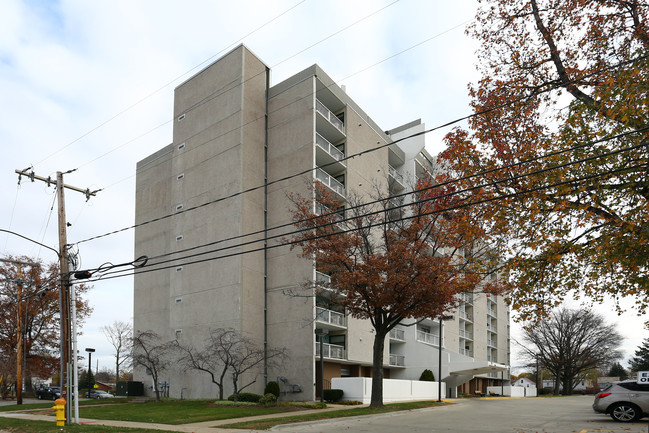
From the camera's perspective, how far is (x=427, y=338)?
51.1 m

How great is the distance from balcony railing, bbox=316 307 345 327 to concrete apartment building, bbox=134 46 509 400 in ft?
0.27

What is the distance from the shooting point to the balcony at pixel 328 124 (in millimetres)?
38156

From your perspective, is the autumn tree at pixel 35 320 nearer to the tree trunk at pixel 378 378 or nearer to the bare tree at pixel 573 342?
the tree trunk at pixel 378 378

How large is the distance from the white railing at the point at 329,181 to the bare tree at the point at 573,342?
153 feet

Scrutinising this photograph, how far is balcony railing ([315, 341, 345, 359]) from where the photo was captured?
34.9m

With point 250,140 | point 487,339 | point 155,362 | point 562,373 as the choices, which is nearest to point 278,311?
point 155,362

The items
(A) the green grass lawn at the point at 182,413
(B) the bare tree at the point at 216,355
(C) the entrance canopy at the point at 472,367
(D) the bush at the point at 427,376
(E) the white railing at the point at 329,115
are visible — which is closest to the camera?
(A) the green grass lawn at the point at 182,413

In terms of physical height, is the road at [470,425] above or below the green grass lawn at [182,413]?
above

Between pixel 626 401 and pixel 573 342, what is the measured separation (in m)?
62.7

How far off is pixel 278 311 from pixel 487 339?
4263cm

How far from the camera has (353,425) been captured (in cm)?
1909

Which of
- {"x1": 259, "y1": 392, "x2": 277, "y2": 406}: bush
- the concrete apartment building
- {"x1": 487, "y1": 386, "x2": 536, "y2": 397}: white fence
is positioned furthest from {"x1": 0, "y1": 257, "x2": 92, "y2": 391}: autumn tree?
{"x1": 487, "y1": 386, "x2": 536, "y2": 397}: white fence

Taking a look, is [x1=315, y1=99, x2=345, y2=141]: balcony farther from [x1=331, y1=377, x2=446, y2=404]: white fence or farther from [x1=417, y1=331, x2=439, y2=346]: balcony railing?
[x1=417, y1=331, x2=439, y2=346]: balcony railing

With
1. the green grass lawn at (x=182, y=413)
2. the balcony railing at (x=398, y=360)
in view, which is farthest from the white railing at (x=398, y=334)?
the green grass lawn at (x=182, y=413)
